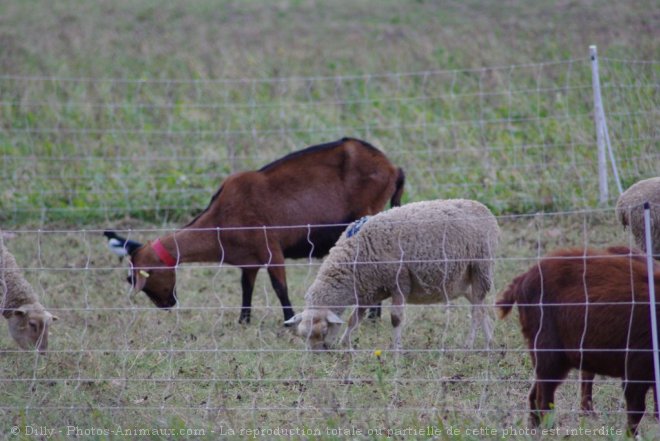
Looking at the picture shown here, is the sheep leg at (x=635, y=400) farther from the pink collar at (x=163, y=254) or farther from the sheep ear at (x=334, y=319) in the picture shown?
the pink collar at (x=163, y=254)

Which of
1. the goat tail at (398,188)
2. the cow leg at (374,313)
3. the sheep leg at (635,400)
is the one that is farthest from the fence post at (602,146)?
the sheep leg at (635,400)

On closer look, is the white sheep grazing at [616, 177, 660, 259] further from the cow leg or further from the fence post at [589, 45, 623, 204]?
the fence post at [589, 45, 623, 204]

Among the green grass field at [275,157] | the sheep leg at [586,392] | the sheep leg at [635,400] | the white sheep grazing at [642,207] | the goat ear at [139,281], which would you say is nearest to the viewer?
the sheep leg at [635,400]

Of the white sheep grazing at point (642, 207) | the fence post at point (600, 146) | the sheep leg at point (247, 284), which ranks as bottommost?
the sheep leg at point (247, 284)

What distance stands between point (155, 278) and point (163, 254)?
0.24 metres

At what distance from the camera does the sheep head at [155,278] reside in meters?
8.66

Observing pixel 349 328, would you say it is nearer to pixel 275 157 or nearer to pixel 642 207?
pixel 642 207

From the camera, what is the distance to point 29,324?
7926 millimetres

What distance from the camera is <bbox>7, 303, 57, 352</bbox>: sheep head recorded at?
787 cm

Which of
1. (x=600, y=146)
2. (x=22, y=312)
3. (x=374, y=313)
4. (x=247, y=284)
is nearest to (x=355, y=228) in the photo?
(x=374, y=313)

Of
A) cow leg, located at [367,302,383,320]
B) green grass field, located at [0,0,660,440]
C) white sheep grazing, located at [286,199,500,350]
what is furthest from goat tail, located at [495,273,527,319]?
cow leg, located at [367,302,383,320]

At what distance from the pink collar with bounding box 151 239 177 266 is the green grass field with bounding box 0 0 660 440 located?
475 mm

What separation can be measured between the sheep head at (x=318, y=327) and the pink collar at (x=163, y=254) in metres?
1.67

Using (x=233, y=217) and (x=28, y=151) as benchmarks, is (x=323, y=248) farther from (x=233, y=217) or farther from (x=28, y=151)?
(x=28, y=151)
